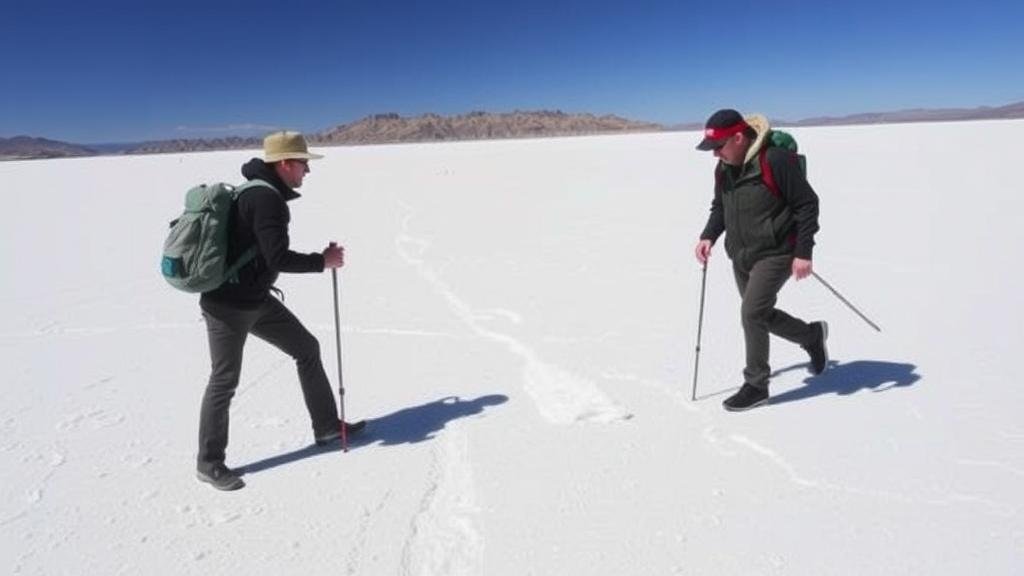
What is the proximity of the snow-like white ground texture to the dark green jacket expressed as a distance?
90 centimetres

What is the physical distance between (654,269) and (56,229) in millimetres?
10090

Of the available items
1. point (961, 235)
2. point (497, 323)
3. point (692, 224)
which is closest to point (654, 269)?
point (497, 323)

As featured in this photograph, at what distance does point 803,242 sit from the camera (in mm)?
3570

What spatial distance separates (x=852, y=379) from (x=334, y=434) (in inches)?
119

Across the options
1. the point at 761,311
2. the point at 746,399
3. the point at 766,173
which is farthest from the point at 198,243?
the point at 746,399

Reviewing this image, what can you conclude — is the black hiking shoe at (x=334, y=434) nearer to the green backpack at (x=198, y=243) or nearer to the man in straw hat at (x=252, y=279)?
the man in straw hat at (x=252, y=279)

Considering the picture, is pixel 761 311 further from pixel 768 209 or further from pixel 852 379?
Answer: pixel 852 379

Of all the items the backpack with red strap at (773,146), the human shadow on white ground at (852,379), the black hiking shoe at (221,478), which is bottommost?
the black hiking shoe at (221,478)

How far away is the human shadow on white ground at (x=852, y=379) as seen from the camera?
13.8ft

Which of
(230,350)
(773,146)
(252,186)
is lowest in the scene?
(230,350)

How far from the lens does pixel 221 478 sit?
10.6ft

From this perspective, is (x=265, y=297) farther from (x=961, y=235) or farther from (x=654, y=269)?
(x=961, y=235)

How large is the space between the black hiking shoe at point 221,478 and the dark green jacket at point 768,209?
2681 millimetres

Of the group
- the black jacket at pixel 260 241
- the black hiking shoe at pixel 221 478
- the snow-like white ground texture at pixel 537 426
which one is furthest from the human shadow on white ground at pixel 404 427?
the black jacket at pixel 260 241
